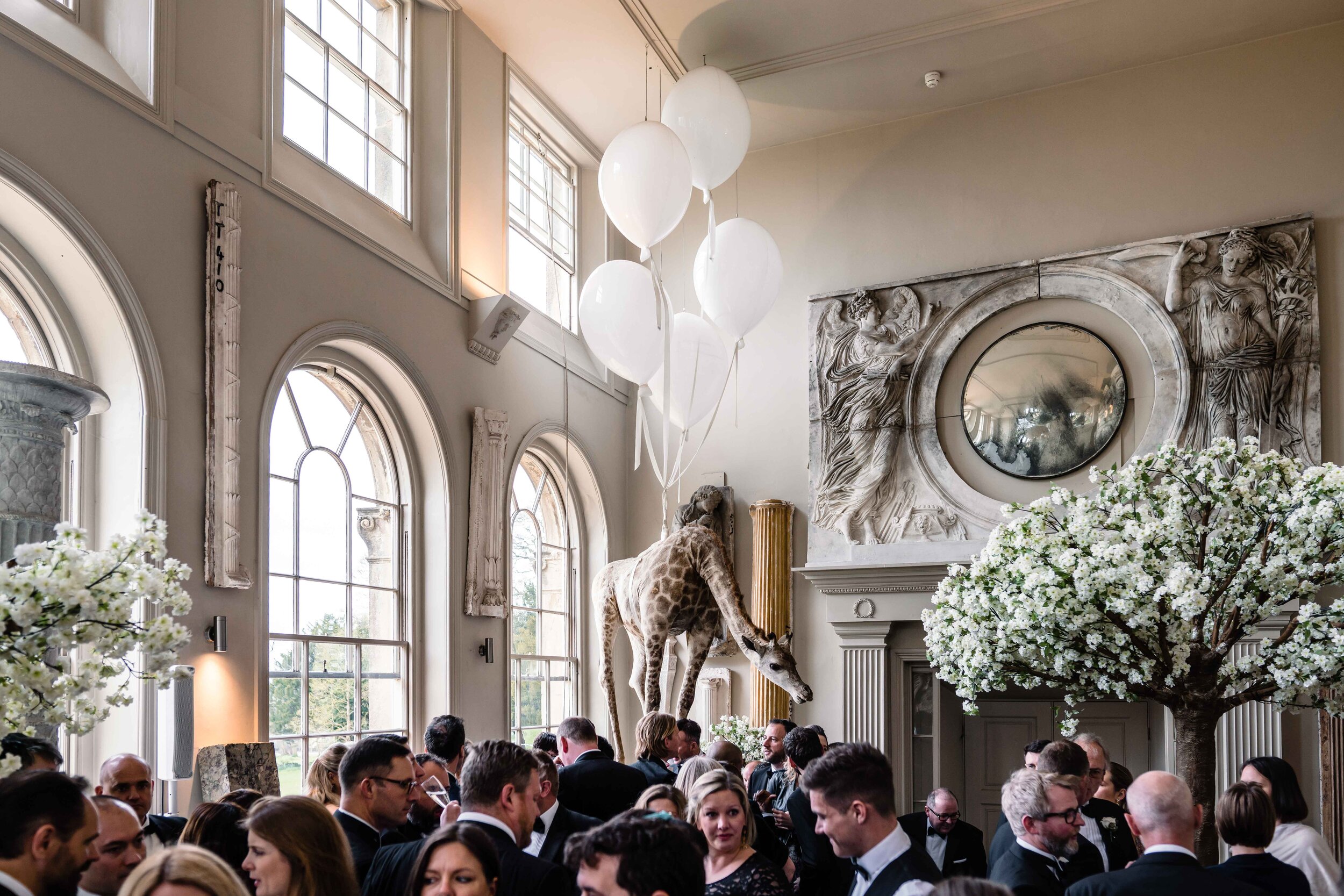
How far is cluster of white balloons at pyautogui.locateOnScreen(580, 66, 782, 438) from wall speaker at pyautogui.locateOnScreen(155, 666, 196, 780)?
340 centimetres

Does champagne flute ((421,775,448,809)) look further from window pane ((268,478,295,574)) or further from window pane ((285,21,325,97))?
window pane ((285,21,325,97))

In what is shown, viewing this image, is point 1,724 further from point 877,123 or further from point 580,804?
point 877,123

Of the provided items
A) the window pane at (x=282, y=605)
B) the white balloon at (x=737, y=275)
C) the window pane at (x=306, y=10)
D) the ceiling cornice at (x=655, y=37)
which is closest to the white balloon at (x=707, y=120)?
the white balloon at (x=737, y=275)

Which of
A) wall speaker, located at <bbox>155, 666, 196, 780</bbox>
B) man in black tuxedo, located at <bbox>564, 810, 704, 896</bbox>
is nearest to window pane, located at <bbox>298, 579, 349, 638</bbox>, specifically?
wall speaker, located at <bbox>155, 666, 196, 780</bbox>

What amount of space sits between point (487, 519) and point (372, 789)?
6071mm

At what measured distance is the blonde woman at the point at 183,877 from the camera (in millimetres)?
2072

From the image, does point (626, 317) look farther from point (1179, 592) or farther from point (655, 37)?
point (1179, 592)

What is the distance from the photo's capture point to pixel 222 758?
621 centimetres

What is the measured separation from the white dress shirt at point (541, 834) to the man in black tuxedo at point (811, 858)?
0.85 m

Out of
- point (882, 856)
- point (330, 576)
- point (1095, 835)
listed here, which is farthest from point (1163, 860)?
point (330, 576)

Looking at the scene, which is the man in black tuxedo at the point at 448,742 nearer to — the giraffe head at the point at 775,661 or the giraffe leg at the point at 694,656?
the giraffe head at the point at 775,661

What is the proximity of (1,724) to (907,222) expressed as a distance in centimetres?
993

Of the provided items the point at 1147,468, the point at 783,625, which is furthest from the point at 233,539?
the point at 783,625

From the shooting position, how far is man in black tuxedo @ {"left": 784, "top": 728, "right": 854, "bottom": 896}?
13.6 feet
